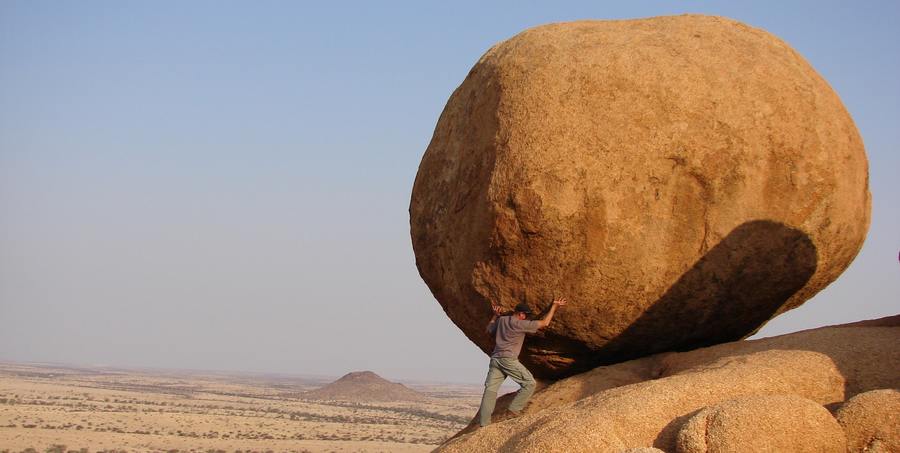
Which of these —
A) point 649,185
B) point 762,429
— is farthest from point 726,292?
point 762,429

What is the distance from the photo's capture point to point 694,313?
980 centimetres

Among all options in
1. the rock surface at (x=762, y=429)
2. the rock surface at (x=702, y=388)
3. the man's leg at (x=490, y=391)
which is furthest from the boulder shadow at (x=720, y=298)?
the rock surface at (x=762, y=429)

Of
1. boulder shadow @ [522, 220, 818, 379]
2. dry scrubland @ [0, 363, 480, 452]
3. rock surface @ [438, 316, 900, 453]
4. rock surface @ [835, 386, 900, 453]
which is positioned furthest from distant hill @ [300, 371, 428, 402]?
rock surface @ [835, 386, 900, 453]

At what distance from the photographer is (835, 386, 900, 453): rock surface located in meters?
6.93

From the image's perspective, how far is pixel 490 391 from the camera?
970 cm

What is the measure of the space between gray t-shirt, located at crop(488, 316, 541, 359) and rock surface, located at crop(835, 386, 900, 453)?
321 cm

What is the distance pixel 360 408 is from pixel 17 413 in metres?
23.1

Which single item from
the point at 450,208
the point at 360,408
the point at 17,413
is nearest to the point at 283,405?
the point at 360,408

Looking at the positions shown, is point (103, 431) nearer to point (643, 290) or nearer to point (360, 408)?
point (360, 408)

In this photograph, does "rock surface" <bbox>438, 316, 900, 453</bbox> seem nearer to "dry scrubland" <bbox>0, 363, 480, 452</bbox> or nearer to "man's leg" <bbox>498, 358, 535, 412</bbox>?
"man's leg" <bbox>498, 358, 535, 412</bbox>

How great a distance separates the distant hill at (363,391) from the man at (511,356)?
61.1 m

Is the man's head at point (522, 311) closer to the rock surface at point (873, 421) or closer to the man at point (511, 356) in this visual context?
the man at point (511, 356)

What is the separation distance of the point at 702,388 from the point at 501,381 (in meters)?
2.64

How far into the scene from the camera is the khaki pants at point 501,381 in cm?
962
